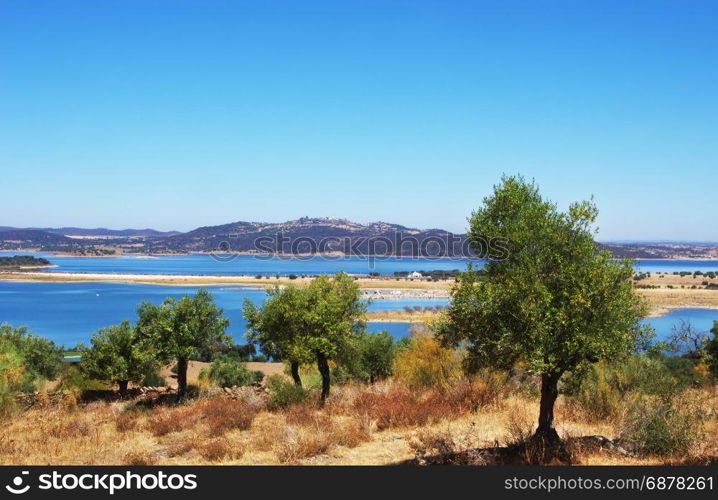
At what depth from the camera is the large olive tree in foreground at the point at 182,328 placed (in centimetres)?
2330

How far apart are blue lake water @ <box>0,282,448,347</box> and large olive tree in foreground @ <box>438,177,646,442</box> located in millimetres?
56400

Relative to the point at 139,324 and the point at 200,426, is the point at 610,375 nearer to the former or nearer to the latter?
the point at 200,426

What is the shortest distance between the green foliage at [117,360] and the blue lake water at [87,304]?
41.8 m

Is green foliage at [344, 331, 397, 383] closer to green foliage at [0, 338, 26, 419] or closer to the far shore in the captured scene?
green foliage at [0, 338, 26, 419]

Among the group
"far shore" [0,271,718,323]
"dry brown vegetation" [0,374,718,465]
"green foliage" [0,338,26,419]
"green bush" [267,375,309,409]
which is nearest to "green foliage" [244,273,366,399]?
"green bush" [267,375,309,409]

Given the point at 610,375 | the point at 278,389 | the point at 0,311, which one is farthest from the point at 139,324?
the point at 0,311

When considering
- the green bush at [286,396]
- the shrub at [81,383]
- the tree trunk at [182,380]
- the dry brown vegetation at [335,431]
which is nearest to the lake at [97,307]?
the shrub at [81,383]

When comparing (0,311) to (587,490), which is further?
(0,311)

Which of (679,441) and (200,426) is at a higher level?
(679,441)

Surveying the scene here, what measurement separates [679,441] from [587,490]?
353cm

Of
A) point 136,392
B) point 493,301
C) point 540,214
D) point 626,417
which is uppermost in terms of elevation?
point 540,214

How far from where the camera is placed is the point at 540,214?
10898 mm

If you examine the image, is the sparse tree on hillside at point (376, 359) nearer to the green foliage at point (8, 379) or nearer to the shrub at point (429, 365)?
the shrub at point (429, 365)

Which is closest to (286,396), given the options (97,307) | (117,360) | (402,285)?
(117,360)
